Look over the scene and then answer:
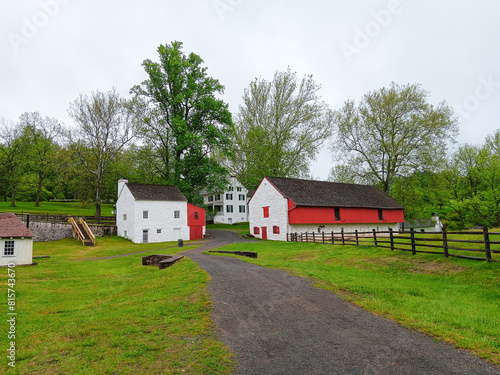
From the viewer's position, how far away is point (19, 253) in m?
20.6

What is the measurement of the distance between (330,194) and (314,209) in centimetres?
503

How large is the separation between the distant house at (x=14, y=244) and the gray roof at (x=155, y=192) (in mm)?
14816

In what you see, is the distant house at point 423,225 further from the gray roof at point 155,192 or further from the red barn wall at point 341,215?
the gray roof at point 155,192

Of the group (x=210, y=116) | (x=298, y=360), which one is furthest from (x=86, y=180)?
(x=298, y=360)

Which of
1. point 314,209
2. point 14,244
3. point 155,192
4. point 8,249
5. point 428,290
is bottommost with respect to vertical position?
point 428,290

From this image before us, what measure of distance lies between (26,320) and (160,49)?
1622 inches

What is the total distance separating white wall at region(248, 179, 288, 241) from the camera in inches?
1336

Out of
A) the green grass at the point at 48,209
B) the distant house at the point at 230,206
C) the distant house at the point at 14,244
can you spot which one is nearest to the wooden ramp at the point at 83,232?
the green grass at the point at 48,209

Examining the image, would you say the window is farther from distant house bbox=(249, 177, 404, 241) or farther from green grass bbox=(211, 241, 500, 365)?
distant house bbox=(249, 177, 404, 241)

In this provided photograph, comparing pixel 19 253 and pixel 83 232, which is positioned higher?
pixel 83 232

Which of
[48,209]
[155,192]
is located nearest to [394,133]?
[155,192]

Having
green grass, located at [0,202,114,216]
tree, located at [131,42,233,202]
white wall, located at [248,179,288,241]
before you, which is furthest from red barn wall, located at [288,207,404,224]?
green grass, located at [0,202,114,216]

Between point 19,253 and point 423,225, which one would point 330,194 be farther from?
point 423,225

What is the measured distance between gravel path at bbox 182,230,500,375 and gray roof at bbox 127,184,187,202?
29.3 metres
